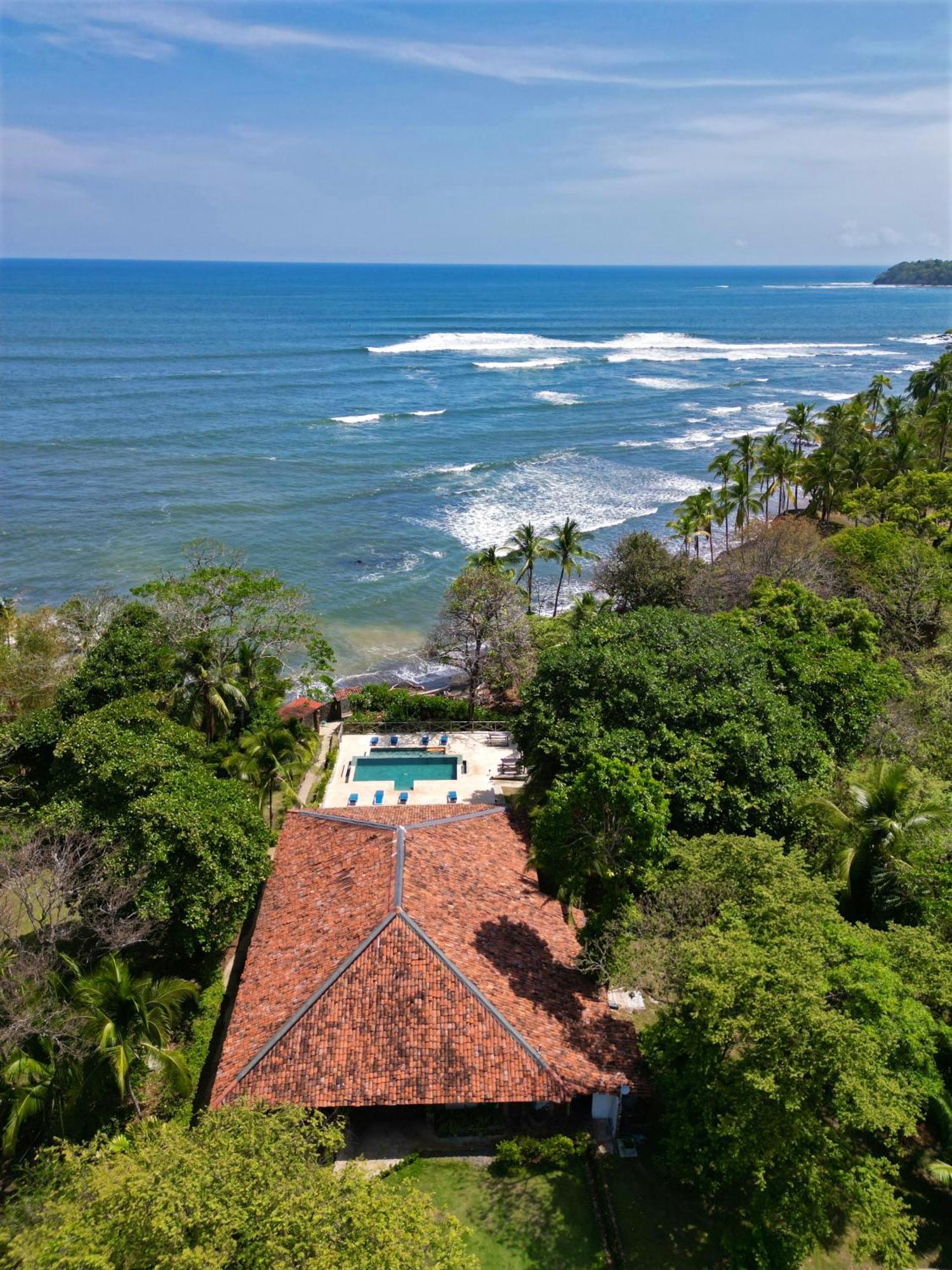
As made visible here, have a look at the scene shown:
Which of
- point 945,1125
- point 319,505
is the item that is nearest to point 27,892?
point 945,1125

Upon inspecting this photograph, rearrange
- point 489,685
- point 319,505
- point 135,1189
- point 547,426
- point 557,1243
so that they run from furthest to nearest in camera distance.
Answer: point 547,426
point 319,505
point 489,685
point 557,1243
point 135,1189

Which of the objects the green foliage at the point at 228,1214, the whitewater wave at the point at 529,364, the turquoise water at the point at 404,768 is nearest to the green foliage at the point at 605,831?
the green foliage at the point at 228,1214

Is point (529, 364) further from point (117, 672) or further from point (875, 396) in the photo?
point (117, 672)

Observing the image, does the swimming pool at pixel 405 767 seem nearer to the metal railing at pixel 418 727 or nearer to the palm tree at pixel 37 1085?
the metal railing at pixel 418 727

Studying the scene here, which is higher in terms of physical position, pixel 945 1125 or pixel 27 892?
pixel 27 892

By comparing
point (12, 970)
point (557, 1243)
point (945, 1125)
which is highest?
point (12, 970)

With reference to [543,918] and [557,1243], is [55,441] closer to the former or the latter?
[543,918]

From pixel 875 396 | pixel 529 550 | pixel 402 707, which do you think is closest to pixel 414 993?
pixel 402 707
